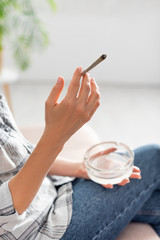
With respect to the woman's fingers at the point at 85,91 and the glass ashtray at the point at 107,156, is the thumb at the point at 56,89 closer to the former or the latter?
the woman's fingers at the point at 85,91

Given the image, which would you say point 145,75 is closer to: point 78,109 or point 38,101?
point 38,101

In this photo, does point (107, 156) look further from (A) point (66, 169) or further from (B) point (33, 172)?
(B) point (33, 172)

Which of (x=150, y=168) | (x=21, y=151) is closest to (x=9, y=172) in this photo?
(x=21, y=151)

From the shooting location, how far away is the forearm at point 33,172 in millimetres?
620

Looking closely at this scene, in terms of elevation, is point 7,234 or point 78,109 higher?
point 78,109

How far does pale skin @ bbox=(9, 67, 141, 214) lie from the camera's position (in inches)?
22.7

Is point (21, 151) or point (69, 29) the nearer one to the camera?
point (21, 151)

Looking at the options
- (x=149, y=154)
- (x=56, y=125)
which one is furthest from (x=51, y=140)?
(x=149, y=154)

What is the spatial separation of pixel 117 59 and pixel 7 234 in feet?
6.30

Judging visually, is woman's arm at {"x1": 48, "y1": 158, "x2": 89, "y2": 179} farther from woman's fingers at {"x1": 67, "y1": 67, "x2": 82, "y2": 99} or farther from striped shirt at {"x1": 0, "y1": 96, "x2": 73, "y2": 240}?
woman's fingers at {"x1": 67, "y1": 67, "x2": 82, "y2": 99}

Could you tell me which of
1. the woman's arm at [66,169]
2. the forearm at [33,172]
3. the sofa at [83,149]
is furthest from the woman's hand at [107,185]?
the forearm at [33,172]

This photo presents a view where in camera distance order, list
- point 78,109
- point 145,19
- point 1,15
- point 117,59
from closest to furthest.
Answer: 1. point 78,109
2. point 1,15
3. point 145,19
4. point 117,59

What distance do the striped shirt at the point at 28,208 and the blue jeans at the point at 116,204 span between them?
32 mm

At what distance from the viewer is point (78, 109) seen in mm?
581
